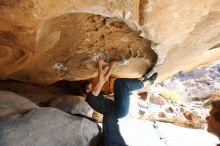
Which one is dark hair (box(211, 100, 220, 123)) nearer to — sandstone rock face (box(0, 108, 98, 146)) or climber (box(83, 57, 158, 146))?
climber (box(83, 57, 158, 146))

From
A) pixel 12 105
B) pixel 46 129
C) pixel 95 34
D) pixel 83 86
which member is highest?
pixel 95 34

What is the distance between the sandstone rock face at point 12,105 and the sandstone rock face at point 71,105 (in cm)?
104

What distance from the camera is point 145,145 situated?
12.9ft

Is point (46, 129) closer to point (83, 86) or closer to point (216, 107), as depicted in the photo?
point (216, 107)

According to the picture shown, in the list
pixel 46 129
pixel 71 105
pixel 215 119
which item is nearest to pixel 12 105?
pixel 46 129

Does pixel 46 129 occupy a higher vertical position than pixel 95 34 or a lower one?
lower

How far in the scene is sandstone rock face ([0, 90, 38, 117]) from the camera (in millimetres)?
3077

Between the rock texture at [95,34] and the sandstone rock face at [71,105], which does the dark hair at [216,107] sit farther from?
the sandstone rock face at [71,105]

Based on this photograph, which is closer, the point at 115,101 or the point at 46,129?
the point at 46,129

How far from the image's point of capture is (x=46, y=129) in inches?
112

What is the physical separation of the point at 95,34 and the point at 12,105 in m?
1.40

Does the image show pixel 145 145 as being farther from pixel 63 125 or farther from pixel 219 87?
pixel 219 87

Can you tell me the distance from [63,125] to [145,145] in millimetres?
1511

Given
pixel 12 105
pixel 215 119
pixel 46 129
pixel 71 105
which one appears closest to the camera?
pixel 215 119
